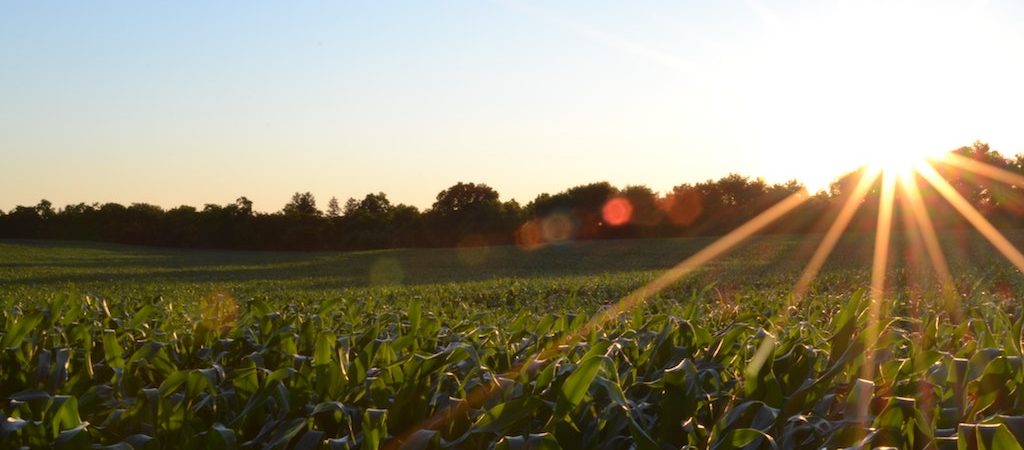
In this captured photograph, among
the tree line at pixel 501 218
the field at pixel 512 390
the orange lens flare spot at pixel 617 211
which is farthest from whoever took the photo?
the orange lens flare spot at pixel 617 211

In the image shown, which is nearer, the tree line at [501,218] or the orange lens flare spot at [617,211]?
the tree line at [501,218]

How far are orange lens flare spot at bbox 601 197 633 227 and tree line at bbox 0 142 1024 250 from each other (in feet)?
0.35

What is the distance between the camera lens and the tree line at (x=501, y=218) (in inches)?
2955

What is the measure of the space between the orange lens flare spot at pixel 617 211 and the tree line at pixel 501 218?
0.11 m

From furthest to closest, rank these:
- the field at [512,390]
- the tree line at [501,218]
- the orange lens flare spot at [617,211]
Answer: the orange lens flare spot at [617,211]
the tree line at [501,218]
the field at [512,390]

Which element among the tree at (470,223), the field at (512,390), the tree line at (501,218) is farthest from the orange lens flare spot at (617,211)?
the field at (512,390)

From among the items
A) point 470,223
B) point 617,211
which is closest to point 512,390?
point 470,223

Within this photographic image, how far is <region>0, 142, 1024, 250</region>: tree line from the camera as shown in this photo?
246ft

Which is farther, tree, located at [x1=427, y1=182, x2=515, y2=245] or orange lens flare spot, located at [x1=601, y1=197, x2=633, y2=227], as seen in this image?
orange lens flare spot, located at [x1=601, y1=197, x2=633, y2=227]

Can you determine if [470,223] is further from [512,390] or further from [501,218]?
[512,390]

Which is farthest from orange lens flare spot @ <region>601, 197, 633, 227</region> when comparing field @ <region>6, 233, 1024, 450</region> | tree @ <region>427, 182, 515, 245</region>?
field @ <region>6, 233, 1024, 450</region>

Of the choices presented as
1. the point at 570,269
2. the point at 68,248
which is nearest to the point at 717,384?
the point at 570,269

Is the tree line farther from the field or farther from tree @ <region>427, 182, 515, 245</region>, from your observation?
the field

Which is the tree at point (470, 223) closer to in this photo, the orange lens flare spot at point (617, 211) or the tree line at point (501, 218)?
the tree line at point (501, 218)
